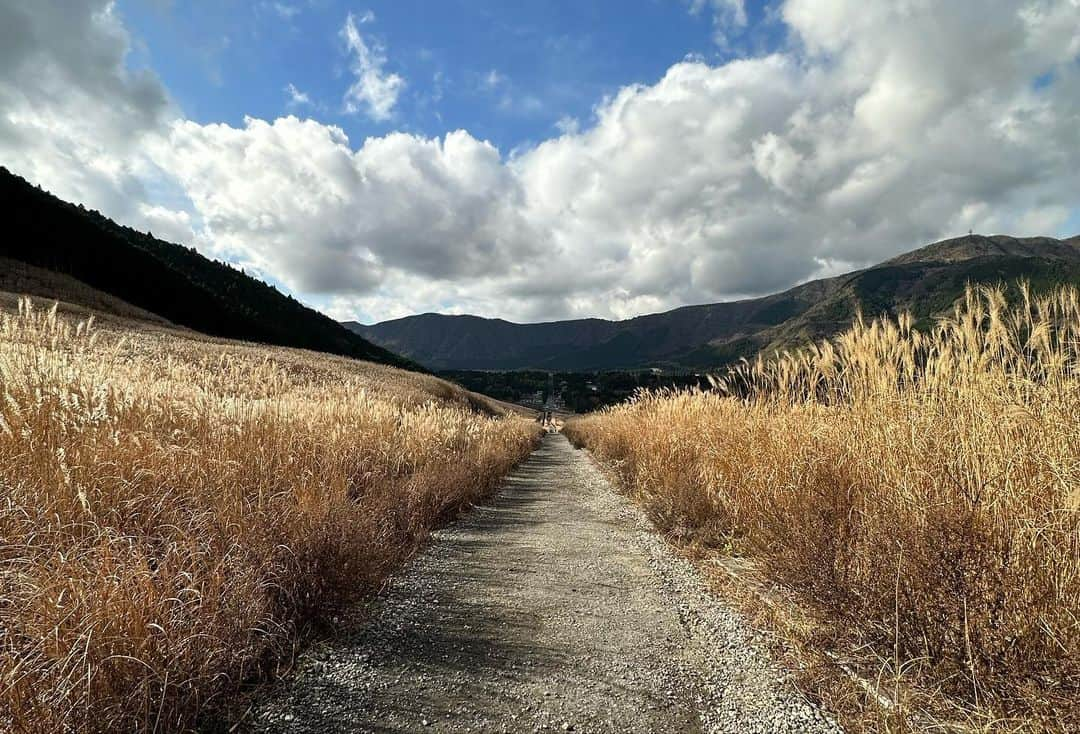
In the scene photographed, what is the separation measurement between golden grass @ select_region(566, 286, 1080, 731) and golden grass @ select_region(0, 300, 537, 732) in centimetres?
299

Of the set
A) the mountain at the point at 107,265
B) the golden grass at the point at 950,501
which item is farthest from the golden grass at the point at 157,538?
the mountain at the point at 107,265

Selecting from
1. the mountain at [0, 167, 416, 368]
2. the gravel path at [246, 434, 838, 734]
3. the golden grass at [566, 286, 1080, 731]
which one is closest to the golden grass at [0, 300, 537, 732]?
the gravel path at [246, 434, 838, 734]

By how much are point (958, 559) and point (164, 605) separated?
3.59 meters

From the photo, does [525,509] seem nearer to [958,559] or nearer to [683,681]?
[683,681]

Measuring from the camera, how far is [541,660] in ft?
8.48

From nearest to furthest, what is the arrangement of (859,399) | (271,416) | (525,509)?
(859,399) < (271,416) < (525,509)

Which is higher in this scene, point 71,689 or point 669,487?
point 71,689

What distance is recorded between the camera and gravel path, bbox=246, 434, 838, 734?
2.09m

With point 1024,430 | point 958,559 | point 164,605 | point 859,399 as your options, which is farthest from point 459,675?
point 859,399

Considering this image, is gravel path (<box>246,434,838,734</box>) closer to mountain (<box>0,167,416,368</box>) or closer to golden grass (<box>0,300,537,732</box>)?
golden grass (<box>0,300,537,732</box>)

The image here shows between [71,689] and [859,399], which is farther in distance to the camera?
[859,399]

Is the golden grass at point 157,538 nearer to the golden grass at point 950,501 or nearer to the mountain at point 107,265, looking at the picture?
the golden grass at point 950,501

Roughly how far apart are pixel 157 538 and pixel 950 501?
4.30 m

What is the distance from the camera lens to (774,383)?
5914 mm
